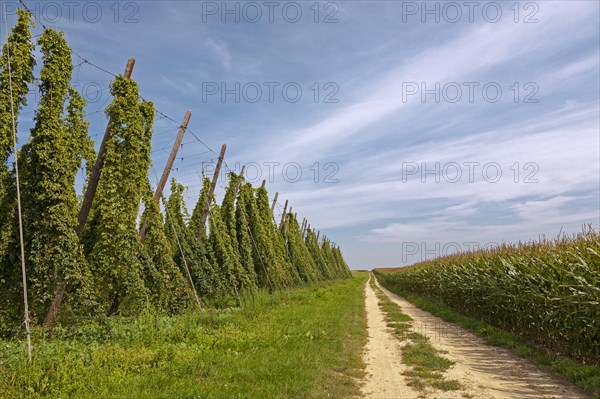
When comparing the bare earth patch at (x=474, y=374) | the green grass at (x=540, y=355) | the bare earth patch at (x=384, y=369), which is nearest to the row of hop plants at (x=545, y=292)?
the green grass at (x=540, y=355)

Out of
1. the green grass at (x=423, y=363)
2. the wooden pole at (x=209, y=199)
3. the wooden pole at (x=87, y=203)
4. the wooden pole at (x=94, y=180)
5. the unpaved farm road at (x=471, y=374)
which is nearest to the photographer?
the unpaved farm road at (x=471, y=374)

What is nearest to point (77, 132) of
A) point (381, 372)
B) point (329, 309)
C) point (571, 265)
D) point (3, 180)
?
point (3, 180)

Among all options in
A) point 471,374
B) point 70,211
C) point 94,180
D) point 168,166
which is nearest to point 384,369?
point 471,374

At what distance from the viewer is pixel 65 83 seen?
966cm

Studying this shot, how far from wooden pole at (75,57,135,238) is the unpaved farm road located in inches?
304

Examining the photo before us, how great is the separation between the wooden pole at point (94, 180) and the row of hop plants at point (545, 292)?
1099 centimetres

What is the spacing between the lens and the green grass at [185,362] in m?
5.58

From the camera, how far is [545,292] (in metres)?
9.52

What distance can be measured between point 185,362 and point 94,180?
5.99 metres

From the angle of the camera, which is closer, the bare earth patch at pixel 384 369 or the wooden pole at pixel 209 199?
the bare earth patch at pixel 384 369

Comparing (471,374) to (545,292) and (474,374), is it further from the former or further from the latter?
(545,292)

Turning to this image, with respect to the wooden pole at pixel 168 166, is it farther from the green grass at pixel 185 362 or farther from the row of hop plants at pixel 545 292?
the row of hop plants at pixel 545 292

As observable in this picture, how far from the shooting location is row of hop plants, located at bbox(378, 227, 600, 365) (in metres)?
7.83

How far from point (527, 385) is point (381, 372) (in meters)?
Answer: 2.50
